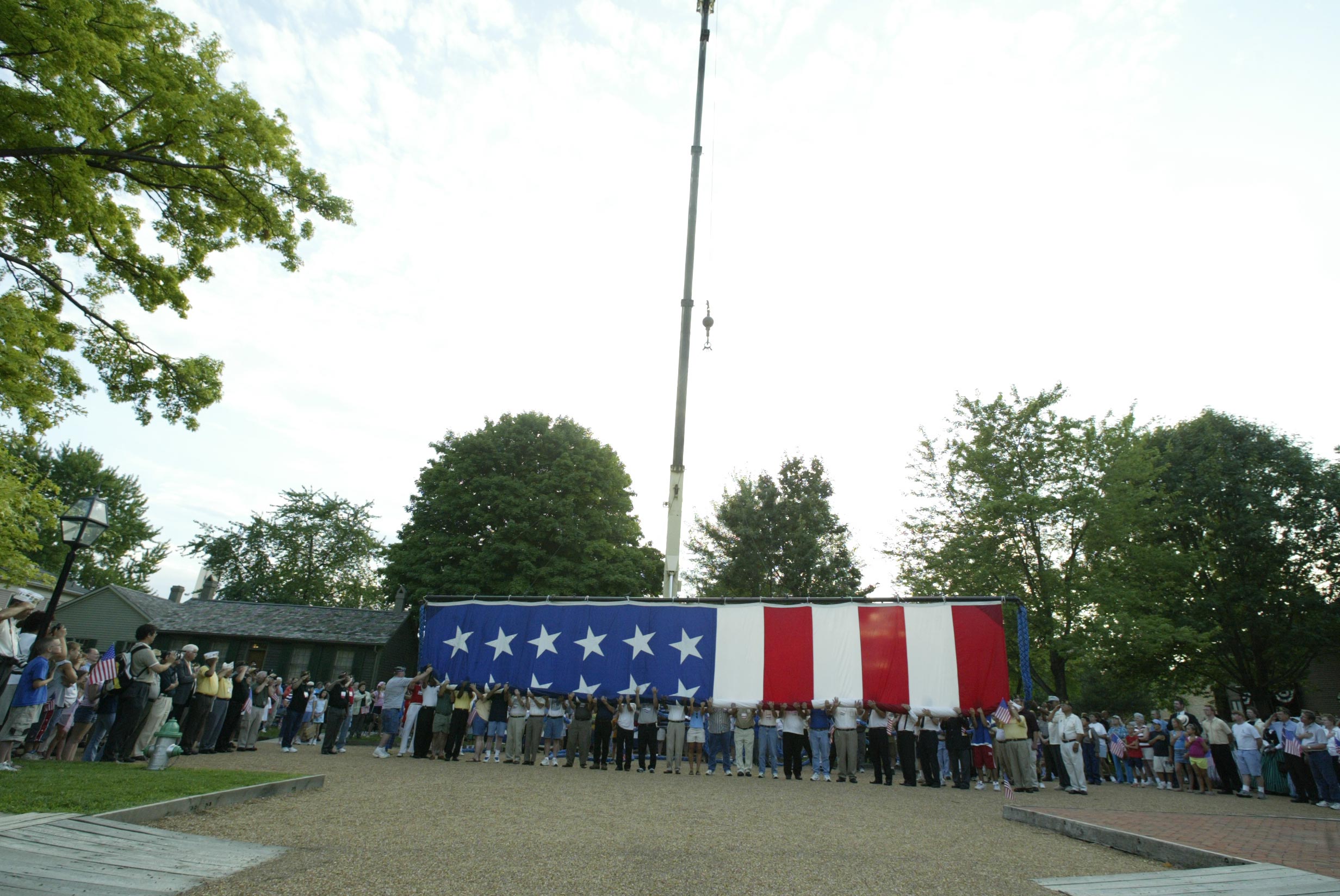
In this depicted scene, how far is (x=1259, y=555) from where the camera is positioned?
26.6m

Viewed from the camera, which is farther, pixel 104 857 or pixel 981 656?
pixel 981 656

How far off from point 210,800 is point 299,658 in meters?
25.6

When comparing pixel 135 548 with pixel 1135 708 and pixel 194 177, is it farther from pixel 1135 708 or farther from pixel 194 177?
pixel 1135 708

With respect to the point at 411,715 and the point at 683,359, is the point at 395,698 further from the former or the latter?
the point at 683,359

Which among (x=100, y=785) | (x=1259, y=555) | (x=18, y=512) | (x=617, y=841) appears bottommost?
(x=617, y=841)

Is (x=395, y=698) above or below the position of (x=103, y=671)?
below

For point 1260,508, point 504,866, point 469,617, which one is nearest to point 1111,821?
point 504,866

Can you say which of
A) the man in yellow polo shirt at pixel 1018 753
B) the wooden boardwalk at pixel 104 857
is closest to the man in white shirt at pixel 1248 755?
the man in yellow polo shirt at pixel 1018 753

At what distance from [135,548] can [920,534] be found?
1994 inches

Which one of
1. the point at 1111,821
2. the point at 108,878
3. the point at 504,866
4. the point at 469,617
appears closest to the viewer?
the point at 108,878

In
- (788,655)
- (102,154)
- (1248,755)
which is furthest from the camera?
(788,655)

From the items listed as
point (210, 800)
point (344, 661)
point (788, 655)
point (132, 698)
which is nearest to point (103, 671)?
point (132, 698)

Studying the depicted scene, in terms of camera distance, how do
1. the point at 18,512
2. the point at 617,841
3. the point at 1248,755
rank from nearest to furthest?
the point at 617,841, the point at 1248,755, the point at 18,512

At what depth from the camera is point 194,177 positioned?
9.19 metres
